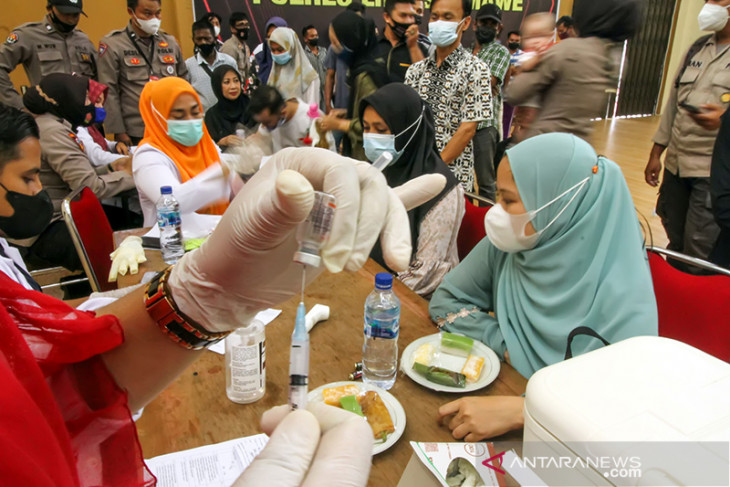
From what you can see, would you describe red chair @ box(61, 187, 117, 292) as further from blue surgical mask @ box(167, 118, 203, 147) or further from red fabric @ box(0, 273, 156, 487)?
red fabric @ box(0, 273, 156, 487)

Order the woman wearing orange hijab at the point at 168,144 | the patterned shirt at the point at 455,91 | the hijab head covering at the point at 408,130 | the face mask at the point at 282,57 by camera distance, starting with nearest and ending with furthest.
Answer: the hijab head covering at the point at 408,130 < the woman wearing orange hijab at the point at 168,144 < the patterned shirt at the point at 455,91 < the face mask at the point at 282,57

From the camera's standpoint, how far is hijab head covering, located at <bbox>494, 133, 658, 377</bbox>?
4.20 ft

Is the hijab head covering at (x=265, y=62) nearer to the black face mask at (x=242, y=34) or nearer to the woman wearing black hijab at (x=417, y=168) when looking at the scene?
the black face mask at (x=242, y=34)

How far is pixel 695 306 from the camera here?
4.53ft

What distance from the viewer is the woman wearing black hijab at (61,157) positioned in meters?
2.44

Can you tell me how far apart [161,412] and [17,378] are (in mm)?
496

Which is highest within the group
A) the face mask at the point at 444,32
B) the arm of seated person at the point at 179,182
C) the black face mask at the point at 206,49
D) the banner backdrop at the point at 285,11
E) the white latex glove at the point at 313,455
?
the banner backdrop at the point at 285,11

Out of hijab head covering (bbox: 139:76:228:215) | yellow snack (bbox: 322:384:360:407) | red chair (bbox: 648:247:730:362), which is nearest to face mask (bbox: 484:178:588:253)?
red chair (bbox: 648:247:730:362)

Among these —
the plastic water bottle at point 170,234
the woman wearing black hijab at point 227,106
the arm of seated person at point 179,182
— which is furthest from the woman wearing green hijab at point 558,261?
the woman wearing black hijab at point 227,106

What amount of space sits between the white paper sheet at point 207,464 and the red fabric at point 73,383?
110mm

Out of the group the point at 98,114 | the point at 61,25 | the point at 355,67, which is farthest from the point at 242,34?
the point at 98,114

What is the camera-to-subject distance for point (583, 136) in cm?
166

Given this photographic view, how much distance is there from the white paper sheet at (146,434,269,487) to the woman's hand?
1.26 ft

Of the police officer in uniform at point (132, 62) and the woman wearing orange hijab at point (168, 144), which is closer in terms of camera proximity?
the woman wearing orange hijab at point (168, 144)
